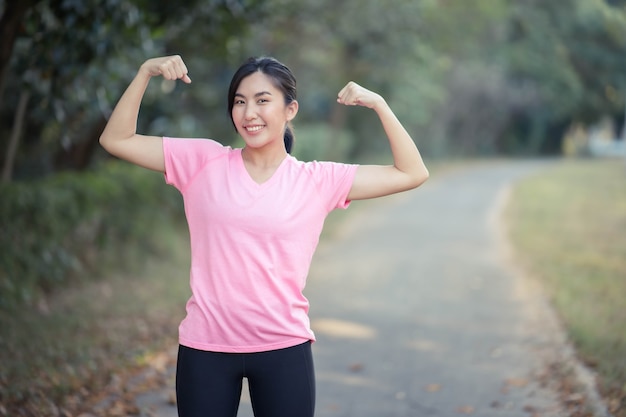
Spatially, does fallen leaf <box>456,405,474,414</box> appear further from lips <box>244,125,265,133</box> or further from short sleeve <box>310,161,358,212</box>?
lips <box>244,125,265,133</box>

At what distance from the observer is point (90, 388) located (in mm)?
5602

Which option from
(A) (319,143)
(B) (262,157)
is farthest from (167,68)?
(A) (319,143)

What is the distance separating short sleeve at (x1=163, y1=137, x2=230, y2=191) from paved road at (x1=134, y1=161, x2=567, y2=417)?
9.41ft

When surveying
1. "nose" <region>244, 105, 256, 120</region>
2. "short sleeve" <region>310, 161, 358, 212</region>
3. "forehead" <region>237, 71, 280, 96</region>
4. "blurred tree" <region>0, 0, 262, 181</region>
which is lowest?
"short sleeve" <region>310, 161, 358, 212</region>

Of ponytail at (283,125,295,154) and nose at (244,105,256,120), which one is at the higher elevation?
nose at (244,105,256,120)

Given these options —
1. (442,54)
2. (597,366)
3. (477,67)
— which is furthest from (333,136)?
(597,366)

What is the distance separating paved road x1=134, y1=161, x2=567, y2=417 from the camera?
570 cm

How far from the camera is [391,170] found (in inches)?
114

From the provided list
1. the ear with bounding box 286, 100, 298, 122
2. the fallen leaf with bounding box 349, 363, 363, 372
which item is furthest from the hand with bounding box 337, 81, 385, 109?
the fallen leaf with bounding box 349, 363, 363, 372

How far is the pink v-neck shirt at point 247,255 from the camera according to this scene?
267cm

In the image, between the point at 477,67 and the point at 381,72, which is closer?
the point at 381,72

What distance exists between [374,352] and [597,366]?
192 centimetres

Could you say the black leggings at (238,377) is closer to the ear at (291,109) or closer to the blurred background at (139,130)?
the ear at (291,109)

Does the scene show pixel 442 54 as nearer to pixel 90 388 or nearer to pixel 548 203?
pixel 548 203
